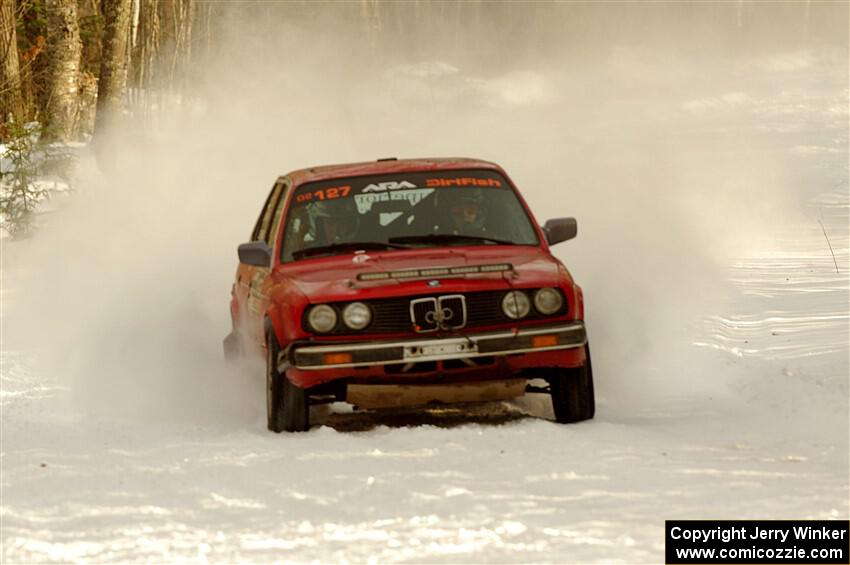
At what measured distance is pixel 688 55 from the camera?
71.9 meters

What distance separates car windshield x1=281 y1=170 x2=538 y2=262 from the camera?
32.0ft

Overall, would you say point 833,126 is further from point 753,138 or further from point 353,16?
point 353,16

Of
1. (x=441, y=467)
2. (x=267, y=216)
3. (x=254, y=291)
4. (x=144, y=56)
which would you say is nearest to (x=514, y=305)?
(x=441, y=467)

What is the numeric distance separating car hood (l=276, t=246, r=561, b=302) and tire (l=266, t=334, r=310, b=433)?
0.47 meters

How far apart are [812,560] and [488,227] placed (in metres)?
4.29

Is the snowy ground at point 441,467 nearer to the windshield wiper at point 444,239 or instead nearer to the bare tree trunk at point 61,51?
the windshield wiper at point 444,239

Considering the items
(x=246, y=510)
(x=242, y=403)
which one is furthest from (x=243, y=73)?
(x=246, y=510)

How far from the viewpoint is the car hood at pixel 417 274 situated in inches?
346

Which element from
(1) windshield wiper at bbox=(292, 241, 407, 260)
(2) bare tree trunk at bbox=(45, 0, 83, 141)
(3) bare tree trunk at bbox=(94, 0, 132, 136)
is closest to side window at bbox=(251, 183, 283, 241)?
(1) windshield wiper at bbox=(292, 241, 407, 260)

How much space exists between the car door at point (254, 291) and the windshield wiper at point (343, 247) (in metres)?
0.28

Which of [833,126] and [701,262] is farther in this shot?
[833,126]

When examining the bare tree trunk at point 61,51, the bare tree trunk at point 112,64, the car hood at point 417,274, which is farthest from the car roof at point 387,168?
the bare tree trunk at point 112,64

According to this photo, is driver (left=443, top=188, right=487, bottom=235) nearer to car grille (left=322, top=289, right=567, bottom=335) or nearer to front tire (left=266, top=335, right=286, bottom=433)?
car grille (left=322, top=289, right=567, bottom=335)

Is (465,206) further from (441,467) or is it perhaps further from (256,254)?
(441,467)
